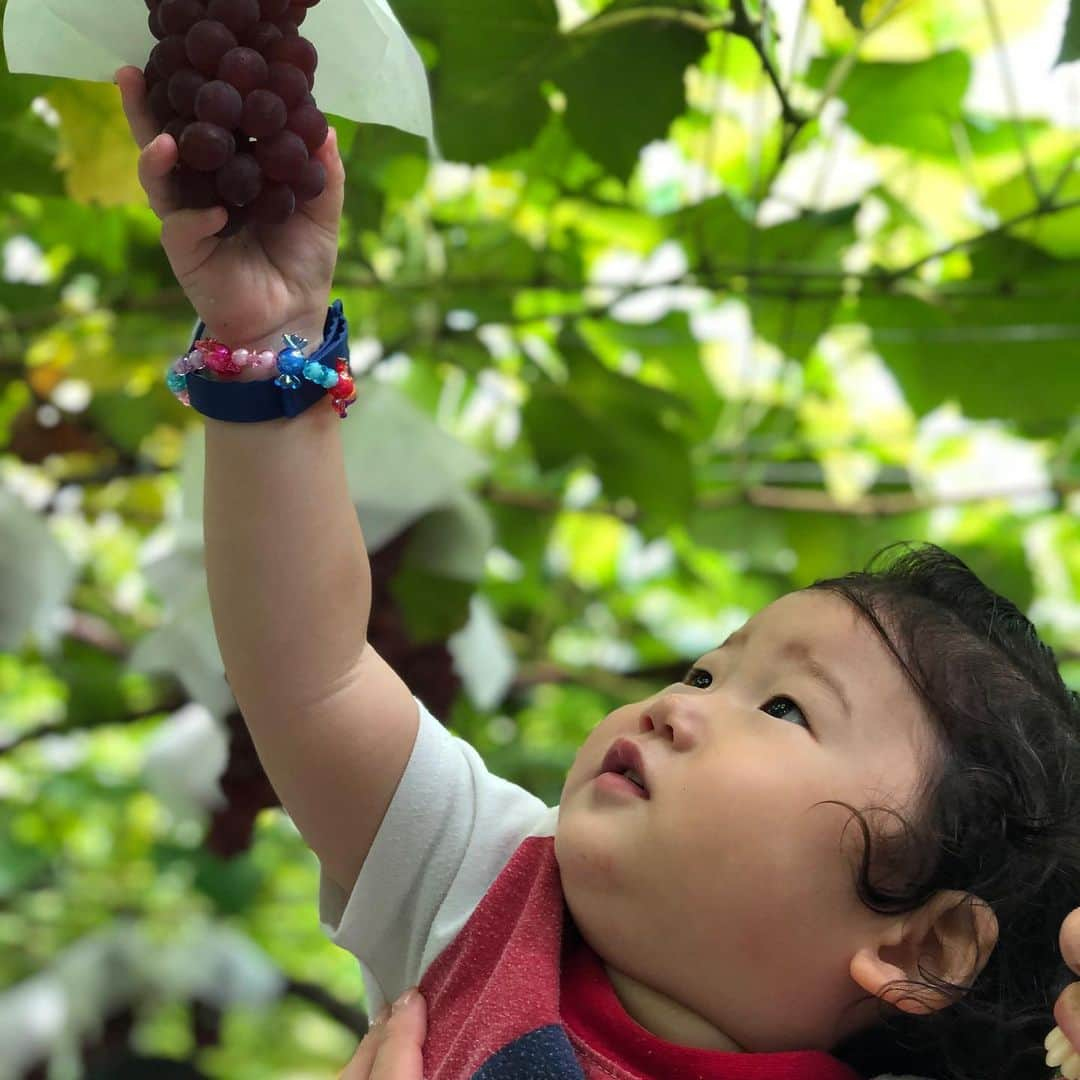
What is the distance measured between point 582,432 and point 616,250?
7.8 inches

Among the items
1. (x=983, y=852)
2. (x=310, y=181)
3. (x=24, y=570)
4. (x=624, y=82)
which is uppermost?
(x=310, y=181)

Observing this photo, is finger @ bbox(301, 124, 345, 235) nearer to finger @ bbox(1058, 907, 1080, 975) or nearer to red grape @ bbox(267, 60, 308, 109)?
red grape @ bbox(267, 60, 308, 109)

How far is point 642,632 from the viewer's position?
192 centimetres

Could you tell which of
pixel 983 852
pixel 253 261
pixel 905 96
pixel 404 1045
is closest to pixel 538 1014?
pixel 404 1045

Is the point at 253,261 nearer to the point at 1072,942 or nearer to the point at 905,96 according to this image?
the point at 1072,942

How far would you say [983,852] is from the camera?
522 millimetres

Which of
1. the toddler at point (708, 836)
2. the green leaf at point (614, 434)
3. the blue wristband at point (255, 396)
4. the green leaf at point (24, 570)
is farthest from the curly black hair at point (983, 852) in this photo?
the green leaf at point (24, 570)

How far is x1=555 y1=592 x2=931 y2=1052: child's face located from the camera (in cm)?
51

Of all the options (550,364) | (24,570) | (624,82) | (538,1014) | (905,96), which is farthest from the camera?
(550,364)

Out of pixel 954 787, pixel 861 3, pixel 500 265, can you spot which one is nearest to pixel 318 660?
pixel 954 787

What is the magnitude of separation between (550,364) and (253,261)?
0.86m

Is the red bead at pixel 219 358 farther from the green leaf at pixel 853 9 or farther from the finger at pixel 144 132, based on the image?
the green leaf at pixel 853 9

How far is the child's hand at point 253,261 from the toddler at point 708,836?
2 centimetres

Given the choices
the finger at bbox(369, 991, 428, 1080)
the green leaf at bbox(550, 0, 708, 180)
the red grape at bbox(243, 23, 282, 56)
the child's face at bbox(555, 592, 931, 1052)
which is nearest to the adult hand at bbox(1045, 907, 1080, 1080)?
the child's face at bbox(555, 592, 931, 1052)
